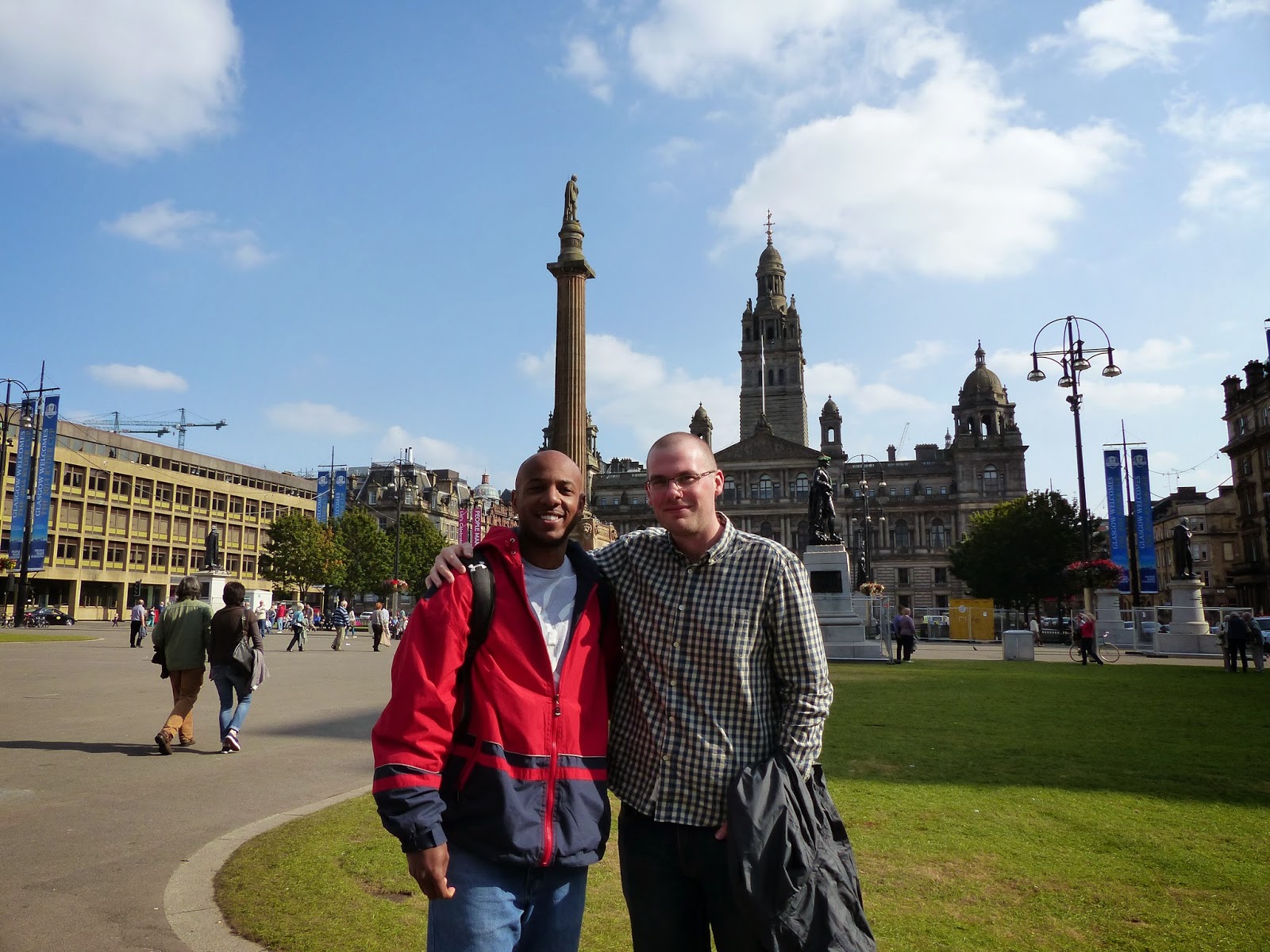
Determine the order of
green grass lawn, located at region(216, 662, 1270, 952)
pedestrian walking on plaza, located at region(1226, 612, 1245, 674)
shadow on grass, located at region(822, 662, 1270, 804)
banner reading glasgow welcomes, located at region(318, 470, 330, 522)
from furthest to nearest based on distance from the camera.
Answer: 1. banner reading glasgow welcomes, located at region(318, 470, 330, 522)
2. pedestrian walking on plaza, located at region(1226, 612, 1245, 674)
3. shadow on grass, located at region(822, 662, 1270, 804)
4. green grass lawn, located at region(216, 662, 1270, 952)

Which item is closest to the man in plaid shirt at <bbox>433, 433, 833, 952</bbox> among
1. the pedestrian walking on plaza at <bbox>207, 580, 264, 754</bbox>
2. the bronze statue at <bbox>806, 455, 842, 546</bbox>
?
the pedestrian walking on plaza at <bbox>207, 580, 264, 754</bbox>

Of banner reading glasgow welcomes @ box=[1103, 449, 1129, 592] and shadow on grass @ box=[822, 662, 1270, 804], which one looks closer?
shadow on grass @ box=[822, 662, 1270, 804]

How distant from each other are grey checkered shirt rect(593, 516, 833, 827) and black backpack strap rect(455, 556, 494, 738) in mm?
509

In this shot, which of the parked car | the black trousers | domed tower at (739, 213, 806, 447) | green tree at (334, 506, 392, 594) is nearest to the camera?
the black trousers

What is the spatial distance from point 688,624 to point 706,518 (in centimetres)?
35

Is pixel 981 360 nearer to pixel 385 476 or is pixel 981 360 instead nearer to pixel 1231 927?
pixel 385 476

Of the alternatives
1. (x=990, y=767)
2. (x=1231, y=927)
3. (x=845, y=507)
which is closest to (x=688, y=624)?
(x=1231, y=927)

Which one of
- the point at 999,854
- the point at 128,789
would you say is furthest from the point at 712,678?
the point at 128,789

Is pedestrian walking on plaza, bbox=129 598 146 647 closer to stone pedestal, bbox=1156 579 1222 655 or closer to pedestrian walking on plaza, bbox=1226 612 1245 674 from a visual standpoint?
pedestrian walking on plaza, bbox=1226 612 1245 674

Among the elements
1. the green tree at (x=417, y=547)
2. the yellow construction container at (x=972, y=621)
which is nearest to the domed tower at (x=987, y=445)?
the yellow construction container at (x=972, y=621)

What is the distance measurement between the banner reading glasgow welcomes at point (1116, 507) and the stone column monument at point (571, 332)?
19912 millimetres

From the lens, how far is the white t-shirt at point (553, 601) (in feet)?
9.10

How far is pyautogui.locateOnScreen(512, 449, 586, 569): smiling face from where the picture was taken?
2871 mm

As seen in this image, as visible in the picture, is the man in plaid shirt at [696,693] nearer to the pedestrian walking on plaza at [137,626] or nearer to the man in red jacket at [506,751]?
the man in red jacket at [506,751]
